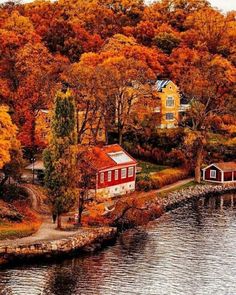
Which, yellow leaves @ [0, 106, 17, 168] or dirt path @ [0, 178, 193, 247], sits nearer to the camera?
dirt path @ [0, 178, 193, 247]

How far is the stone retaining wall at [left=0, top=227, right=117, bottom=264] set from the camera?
1738 inches

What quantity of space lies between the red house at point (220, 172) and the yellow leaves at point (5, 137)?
79.0 feet

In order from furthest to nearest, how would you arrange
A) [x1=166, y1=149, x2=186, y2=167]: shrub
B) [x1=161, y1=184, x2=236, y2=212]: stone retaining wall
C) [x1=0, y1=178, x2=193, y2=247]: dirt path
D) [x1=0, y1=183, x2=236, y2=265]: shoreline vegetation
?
[x1=166, y1=149, x2=186, y2=167]: shrub → [x1=161, y1=184, x2=236, y2=212]: stone retaining wall → [x1=0, y1=178, x2=193, y2=247]: dirt path → [x1=0, y1=183, x2=236, y2=265]: shoreline vegetation

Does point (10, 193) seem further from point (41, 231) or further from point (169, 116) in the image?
point (169, 116)

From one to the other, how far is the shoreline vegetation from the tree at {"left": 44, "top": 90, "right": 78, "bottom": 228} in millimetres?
2324

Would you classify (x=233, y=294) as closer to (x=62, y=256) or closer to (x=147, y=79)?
(x=62, y=256)

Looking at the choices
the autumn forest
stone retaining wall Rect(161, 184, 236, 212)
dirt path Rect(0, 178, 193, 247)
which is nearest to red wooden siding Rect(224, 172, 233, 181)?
stone retaining wall Rect(161, 184, 236, 212)

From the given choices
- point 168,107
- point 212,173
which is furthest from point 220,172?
point 168,107

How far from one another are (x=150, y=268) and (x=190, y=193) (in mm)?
22824

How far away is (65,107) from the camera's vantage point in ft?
164

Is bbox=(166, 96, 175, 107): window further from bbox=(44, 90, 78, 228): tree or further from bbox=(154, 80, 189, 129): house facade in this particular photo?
bbox=(44, 90, 78, 228): tree

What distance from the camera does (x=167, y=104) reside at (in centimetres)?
8100

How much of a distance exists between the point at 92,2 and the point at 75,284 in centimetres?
7630

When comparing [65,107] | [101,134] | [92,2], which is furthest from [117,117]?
[92,2]
